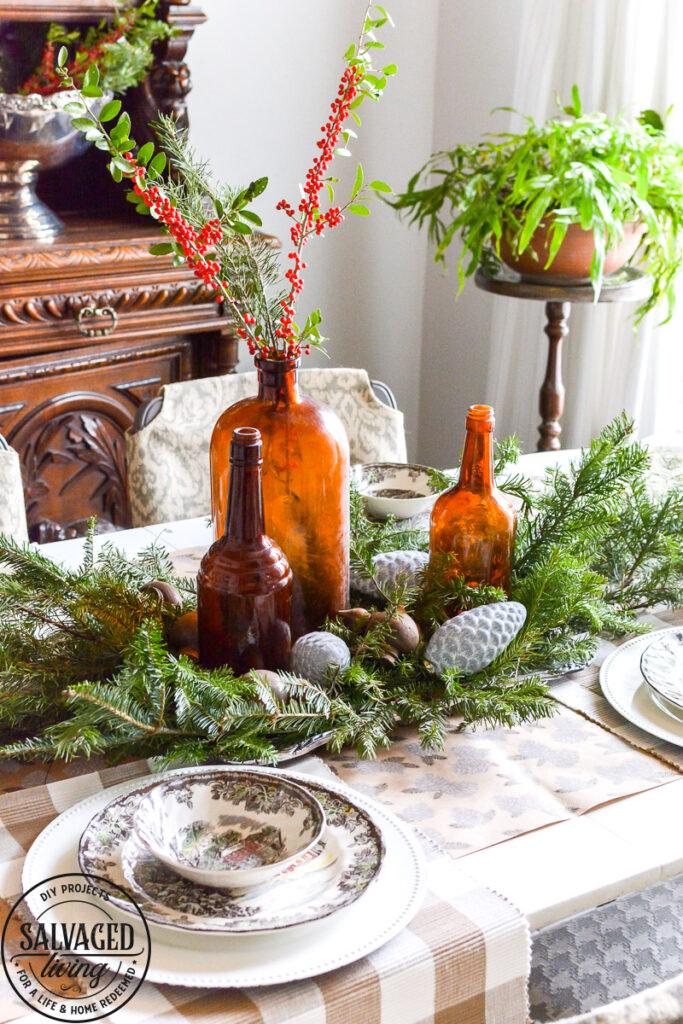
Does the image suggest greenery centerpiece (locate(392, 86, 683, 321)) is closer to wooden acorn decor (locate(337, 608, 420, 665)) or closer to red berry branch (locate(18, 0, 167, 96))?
red berry branch (locate(18, 0, 167, 96))

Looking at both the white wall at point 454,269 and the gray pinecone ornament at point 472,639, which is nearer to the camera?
the gray pinecone ornament at point 472,639

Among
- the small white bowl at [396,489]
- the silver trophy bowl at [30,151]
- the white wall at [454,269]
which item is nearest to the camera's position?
the small white bowl at [396,489]

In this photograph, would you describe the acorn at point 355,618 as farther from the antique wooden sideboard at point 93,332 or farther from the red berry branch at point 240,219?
the antique wooden sideboard at point 93,332

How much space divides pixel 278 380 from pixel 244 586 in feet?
0.58

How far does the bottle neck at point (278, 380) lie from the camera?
2.81 feet

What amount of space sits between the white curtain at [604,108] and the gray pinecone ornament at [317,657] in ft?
4.64

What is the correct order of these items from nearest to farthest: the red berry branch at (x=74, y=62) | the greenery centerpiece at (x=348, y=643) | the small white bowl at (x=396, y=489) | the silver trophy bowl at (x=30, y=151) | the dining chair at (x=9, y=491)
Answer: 1. the greenery centerpiece at (x=348, y=643)
2. the small white bowl at (x=396, y=489)
3. the dining chair at (x=9, y=491)
4. the silver trophy bowl at (x=30, y=151)
5. the red berry branch at (x=74, y=62)

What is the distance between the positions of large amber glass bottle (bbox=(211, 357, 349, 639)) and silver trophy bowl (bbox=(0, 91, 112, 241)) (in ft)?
3.69

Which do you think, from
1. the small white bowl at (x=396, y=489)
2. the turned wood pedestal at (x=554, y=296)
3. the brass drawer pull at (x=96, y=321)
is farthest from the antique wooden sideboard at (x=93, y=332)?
the small white bowl at (x=396, y=489)

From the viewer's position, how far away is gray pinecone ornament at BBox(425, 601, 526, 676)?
84 centimetres

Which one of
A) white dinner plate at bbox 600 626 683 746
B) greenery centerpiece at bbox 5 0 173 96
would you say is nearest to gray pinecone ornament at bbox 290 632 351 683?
white dinner plate at bbox 600 626 683 746

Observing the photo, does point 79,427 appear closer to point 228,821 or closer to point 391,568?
point 391,568

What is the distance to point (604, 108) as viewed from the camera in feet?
7.35

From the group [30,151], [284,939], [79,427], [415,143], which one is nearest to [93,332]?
[79,427]
